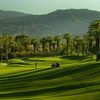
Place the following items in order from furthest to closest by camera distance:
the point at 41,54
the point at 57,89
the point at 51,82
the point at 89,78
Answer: the point at 41,54 → the point at 51,82 → the point at 89,78 → the point at 57,89

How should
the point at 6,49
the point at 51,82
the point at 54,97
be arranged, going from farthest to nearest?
the point at 6,49
the point at 51,82
the point at 54,97

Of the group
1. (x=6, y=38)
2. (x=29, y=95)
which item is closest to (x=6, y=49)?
(x=6, y=38)

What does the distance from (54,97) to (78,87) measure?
5.35m

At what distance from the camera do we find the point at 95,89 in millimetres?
37094

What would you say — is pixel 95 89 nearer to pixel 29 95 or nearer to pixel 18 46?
pixel 29 95

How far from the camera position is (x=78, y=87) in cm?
4097

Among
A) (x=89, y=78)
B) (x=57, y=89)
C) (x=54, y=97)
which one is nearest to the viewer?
(x=54, y=97)

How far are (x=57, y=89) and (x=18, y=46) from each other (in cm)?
15074

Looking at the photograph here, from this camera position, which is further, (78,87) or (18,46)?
(18,46)

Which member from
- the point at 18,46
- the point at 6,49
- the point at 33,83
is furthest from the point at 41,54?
the point at 33,83

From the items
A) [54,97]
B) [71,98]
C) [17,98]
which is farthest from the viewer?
[17,98]

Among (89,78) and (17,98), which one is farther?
(89,78)

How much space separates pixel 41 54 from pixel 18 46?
1251 centimetres

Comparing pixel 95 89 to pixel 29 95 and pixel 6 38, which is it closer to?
pixel 29 95
